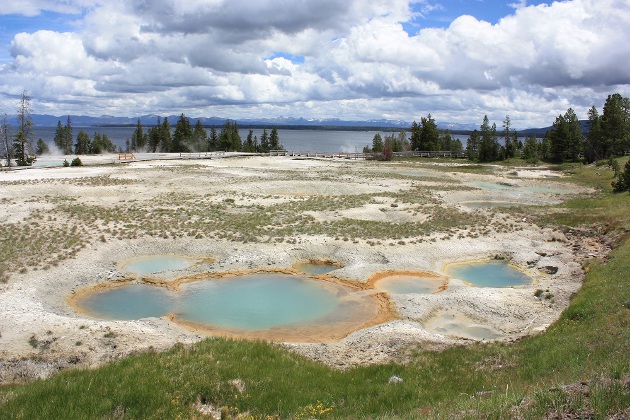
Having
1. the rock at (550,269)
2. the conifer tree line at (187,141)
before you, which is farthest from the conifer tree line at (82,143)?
the rock at (550,269)

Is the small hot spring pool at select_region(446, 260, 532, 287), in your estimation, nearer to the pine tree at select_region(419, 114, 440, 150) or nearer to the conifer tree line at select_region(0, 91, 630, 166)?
the conifer tree line at select_region(0, 91, 630, 166)

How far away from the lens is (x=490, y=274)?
24.7 meters

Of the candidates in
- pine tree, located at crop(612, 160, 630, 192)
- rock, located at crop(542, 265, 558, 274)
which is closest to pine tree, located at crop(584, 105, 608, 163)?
pine tree, located at crop(612, 160, 630, 192)

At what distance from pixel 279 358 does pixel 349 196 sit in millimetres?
34382

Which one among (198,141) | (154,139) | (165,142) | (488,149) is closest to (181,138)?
(198,141)

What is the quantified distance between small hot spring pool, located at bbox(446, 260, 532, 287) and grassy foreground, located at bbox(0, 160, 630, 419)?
718 cm

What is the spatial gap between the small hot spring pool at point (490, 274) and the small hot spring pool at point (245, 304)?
6655mm

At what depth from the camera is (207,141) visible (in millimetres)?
140000

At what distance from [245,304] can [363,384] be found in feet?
28.9

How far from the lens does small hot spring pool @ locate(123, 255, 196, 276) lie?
23.5 m

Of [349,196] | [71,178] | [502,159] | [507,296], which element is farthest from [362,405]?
[502,159]

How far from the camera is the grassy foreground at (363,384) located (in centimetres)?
816

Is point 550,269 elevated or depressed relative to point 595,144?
depressed

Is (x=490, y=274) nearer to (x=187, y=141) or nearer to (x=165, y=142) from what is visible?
(x=187, y=141)
